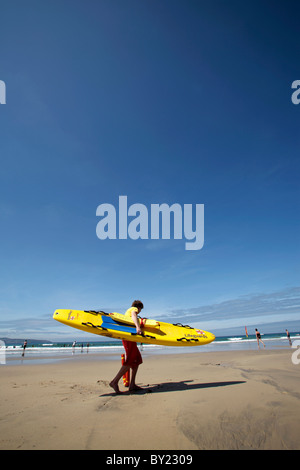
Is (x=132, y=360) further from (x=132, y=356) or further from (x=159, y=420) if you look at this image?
(x=159, y=420)

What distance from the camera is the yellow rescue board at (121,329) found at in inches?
222

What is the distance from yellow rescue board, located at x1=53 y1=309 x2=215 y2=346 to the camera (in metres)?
5.64

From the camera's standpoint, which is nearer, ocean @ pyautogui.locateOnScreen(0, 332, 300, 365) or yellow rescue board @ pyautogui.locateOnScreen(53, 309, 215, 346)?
yellow rescue board @ pyautogui.locateOnScreen(53, 309, 215, 346)

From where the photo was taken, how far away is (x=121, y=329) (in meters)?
5.66

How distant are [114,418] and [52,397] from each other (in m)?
2.44

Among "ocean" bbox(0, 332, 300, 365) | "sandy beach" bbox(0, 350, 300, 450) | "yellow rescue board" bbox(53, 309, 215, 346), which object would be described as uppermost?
"yellow rescue board" bbox(53, 309, 215, 346)

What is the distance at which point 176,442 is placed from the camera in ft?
7.91

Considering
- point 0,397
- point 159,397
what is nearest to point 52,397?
point 0,397

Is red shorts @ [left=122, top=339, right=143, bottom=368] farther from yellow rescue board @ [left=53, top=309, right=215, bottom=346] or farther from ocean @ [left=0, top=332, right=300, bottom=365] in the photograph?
ocean @ [left=0, top=332, right=300, bottom=365]

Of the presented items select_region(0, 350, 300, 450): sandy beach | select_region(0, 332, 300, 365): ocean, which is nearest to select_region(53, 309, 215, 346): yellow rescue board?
select_region(0, 350, 300, 450): sandy beach

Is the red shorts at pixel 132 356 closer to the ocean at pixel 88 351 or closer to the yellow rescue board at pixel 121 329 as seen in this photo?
the yellow rescue board at pixel 121 329

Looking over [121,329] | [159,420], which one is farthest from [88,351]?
[159,420]
